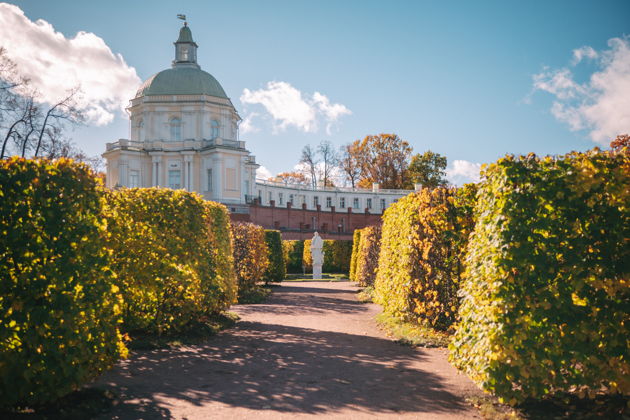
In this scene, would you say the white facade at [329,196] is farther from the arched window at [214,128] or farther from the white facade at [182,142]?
the arched window at [214,128]

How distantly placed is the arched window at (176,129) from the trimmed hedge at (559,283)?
6208cm

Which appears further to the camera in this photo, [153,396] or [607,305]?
[153,396]

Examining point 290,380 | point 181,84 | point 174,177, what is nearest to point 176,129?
point 181,84

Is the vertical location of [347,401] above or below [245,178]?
below

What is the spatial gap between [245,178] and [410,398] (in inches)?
2422

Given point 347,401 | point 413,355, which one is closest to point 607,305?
point 347,401

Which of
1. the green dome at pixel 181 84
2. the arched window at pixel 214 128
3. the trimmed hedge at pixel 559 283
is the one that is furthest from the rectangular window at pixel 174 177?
the trimmed hedge at pixel 559 283

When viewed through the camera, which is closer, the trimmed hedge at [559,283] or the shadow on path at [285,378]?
the trimmed hedge at [559,283]

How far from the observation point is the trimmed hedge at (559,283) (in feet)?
16.9

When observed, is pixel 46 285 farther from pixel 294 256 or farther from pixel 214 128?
pixel 214 128

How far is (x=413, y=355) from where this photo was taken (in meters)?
8.73

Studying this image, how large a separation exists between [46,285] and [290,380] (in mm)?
3399

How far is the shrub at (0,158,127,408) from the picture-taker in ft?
16.7

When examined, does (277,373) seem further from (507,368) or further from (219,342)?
(507,368)
